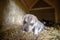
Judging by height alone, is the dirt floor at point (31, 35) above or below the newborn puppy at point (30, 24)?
below

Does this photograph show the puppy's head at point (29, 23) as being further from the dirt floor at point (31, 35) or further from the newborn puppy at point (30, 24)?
the dirt floor at point (31, 35)

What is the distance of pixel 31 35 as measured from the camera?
3.01 meters

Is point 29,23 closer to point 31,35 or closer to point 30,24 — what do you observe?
point 30,24

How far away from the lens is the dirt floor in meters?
2.82

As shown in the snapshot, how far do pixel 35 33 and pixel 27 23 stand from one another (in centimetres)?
28

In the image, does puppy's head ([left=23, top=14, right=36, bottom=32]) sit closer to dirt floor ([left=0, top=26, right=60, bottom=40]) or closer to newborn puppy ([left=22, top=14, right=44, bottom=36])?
newborn puppy ([left=22, top=14, right=44, bottom=36])

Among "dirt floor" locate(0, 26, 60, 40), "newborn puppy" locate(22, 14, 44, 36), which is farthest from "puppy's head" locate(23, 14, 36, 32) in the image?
"dirt floor" locate(0, 26, 60, 40)

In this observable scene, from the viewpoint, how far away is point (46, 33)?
10.2 ft

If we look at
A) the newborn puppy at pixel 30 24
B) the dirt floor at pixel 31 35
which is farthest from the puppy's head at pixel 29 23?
the dirt floor at pixel 31 35

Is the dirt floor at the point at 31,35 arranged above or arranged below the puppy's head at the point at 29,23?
below

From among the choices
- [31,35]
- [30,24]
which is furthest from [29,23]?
[31,35]

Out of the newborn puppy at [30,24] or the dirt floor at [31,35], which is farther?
the newborn puppy at [30,24]

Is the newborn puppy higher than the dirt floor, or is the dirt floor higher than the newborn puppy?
the newborn puppy

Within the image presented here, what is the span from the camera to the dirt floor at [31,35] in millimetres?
2822
